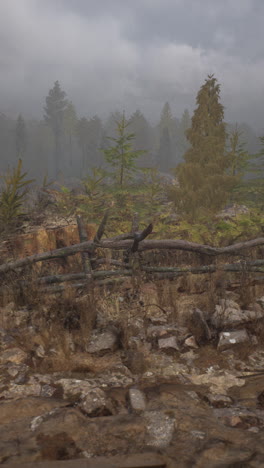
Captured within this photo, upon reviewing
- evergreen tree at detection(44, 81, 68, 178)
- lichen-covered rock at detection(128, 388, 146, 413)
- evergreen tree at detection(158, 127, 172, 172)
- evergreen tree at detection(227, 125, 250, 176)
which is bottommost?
lichen-covered rock at detection(128, 388, 146, 413)

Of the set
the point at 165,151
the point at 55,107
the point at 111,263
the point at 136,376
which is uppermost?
the point at 55,107

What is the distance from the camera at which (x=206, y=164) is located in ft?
49.7

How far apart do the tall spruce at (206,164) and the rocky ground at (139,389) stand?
11.1 metres

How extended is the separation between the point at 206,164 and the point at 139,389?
14183 mm

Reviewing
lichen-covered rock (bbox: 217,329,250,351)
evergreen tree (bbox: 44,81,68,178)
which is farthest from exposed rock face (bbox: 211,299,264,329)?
evergreen tree (bbox: 44,81,68,178)

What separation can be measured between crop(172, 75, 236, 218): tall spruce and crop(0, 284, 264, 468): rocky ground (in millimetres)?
11058

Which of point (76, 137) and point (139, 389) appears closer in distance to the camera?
point (139, 389)

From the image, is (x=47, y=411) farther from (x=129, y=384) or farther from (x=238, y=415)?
(x=238, y=415)

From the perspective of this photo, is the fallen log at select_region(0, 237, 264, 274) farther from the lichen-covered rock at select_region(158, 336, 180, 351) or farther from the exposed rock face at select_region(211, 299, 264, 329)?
the lichen-covered rock at select_region(158, 336, 180, 351)

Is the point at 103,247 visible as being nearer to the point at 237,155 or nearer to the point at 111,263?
the point at 111,263

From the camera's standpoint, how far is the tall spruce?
1481 cm

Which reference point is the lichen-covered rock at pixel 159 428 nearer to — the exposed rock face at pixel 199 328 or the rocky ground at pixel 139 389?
the rocky ground at pixel 139 389

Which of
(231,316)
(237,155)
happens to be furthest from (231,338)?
(237,155)

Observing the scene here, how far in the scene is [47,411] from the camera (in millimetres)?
2211
